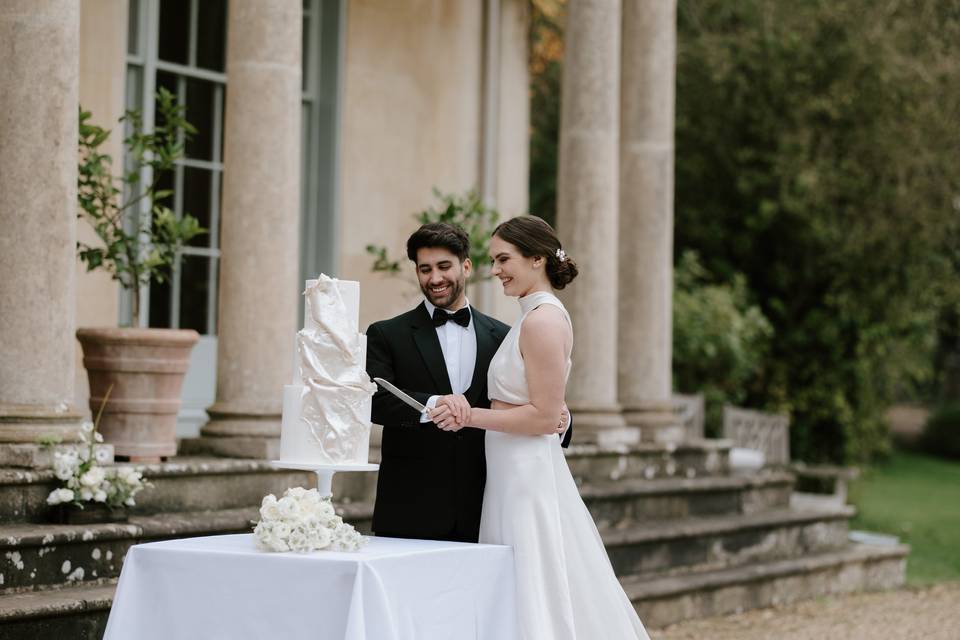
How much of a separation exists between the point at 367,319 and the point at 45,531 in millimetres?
5247

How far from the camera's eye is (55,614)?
5738mm

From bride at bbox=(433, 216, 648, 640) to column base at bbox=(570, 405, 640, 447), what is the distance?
5601mm

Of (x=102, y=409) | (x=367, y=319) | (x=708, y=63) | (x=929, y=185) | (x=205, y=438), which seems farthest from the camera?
(x=708, y=63)

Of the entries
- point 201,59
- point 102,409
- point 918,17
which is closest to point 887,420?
point 918,17

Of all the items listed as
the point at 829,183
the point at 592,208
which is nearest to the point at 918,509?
the point at 829,183

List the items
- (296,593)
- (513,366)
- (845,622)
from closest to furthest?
1. (296,593)
2. (513,366)
3. (845,622)

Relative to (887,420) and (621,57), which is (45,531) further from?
(887,420)

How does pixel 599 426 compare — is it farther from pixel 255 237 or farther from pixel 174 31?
pixel 174 31

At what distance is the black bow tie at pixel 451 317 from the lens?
15.7ft

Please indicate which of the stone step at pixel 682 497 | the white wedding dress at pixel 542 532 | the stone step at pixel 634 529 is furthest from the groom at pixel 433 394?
the stone step at pixel 682 497

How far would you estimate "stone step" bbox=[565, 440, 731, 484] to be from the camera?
10.1 m

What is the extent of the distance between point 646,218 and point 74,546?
6.27 m

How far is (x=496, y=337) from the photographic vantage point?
491cm

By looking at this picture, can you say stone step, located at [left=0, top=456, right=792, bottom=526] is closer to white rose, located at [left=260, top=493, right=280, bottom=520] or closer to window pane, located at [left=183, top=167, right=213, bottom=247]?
white rose, located at [left=260, top=493, right=280, bottom=520]
